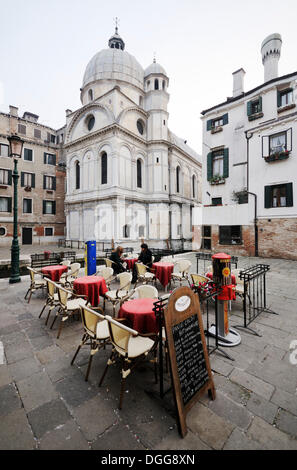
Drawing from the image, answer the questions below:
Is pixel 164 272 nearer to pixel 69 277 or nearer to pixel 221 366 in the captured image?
pixel 69 277

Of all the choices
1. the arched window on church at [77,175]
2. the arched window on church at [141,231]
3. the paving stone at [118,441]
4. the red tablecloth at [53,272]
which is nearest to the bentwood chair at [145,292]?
the paving stone at [118,441]

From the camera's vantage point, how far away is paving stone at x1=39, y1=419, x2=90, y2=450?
1.95m

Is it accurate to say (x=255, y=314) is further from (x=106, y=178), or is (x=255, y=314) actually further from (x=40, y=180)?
(x=40, y=180)

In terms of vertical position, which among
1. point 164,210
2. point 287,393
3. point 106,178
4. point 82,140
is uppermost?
point 82,140

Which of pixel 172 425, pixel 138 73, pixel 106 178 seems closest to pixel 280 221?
pixel 172 425

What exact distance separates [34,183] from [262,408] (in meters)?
29.8

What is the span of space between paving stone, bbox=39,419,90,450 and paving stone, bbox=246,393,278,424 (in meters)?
1.90

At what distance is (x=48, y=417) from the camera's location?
7.45 ft

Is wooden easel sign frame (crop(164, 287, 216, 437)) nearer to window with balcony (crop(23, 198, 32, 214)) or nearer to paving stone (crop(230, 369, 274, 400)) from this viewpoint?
paving stone (crop(230, 369, 274, 400))

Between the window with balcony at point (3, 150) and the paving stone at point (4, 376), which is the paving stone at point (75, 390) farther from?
the window with balcony at point (3, 150)

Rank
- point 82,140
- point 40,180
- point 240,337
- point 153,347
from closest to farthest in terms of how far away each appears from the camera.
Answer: point 153,347 → point 240,337 → point 82,140 → point 40,180

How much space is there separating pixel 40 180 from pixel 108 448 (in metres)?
29.6

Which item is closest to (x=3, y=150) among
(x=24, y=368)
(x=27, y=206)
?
(x=27, y=206)

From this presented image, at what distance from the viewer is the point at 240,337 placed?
396cm
